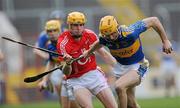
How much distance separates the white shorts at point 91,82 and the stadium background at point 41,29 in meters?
14.6

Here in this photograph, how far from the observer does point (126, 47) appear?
13609 mm

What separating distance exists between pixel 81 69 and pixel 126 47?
921mm

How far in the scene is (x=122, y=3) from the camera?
3253cm

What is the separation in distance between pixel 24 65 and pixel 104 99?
52.3 feet

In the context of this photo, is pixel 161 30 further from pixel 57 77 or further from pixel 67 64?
pixel 57 77

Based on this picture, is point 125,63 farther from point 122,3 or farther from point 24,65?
point 122,3

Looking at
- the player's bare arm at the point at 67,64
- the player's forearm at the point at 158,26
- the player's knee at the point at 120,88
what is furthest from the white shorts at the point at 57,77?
the player's forearm at the point at 158,26

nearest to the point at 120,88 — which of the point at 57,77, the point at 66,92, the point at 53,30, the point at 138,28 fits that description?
the point at 138,28

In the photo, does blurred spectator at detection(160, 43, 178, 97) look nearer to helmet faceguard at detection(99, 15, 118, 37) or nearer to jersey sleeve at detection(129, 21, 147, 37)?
jersey sleeve at detection(129, 21, 147, 37)

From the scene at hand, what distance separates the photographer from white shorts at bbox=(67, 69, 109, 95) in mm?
13758

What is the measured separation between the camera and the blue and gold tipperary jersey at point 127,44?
1344cm

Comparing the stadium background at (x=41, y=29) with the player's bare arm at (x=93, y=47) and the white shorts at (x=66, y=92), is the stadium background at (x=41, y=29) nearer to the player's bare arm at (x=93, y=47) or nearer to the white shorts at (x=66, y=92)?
the white shorts at (x=66, y=92)

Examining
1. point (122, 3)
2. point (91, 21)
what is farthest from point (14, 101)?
point (122, 3)

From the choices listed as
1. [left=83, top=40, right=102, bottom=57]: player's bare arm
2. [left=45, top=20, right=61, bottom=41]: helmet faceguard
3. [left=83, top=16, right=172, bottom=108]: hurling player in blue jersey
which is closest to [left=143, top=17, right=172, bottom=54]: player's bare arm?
[left=83, top=16, right=172, bottom=108]: hurling player in blue jersey
